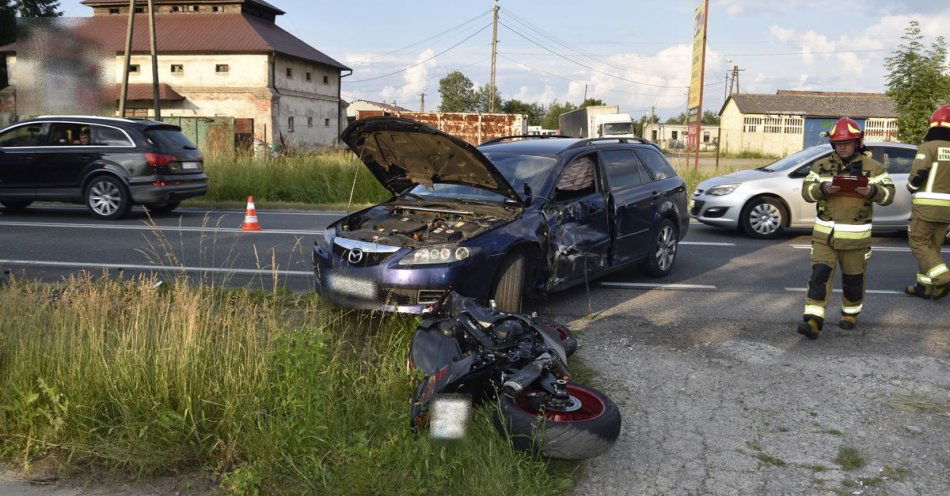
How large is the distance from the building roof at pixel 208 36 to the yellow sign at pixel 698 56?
987 inches

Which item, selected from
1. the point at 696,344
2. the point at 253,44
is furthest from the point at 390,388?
the point at 253,44

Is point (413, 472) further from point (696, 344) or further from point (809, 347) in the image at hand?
point (809, 347)

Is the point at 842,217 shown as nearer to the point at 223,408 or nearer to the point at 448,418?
the point at 448,418

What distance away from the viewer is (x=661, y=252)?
840cm

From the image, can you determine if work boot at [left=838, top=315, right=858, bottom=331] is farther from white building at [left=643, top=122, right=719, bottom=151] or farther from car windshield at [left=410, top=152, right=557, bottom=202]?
white building at [left=643, top=122, right=719, bottom=151]

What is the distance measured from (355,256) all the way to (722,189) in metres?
7.99

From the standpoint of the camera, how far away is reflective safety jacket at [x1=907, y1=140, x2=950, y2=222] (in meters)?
7.31

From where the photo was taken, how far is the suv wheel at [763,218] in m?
11.6

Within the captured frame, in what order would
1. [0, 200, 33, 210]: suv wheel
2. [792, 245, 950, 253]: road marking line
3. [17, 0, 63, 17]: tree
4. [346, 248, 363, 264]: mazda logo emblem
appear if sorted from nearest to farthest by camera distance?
A: 1. [346, 248, 363, 264]: mazda logo emblem
2. [792, 245, 950, 253]: road marking line
3. [0, 200, 33, 210]: suv wheel
4. [17, 0, 63, 17]: tree

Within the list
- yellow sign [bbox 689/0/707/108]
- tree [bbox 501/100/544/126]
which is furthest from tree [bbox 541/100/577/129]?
yellow sign [bbox 689/0/707/108]

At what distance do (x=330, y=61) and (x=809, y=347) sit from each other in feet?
149

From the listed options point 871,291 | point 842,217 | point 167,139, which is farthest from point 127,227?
point 871,291

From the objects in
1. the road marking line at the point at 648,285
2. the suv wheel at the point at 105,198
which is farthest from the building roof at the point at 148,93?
the road marking line at the point at 648,285

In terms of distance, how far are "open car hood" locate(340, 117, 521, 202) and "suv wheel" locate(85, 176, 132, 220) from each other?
738 cm
